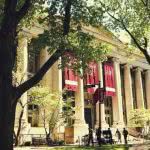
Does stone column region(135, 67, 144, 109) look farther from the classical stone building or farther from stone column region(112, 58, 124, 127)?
stone column region(112, 58, 124, 127)

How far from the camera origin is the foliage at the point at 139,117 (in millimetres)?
53338

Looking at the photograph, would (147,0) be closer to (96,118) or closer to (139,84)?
(96,118)

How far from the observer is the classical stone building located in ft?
150

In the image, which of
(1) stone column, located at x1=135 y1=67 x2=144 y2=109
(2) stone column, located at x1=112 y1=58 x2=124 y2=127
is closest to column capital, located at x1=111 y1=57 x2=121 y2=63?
(2) stone column, located at x1=112 y1=58 x2=124 y2=127

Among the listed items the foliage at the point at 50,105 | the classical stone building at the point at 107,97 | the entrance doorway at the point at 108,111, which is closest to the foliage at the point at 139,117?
the classical stone building at the point at 107,97

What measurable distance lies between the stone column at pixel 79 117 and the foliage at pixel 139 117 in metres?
8.88

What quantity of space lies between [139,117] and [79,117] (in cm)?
1028

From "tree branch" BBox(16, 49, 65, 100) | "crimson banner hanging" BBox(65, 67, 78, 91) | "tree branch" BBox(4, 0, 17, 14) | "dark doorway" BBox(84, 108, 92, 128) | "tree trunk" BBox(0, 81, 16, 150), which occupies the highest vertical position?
"crimson banner hanging" BBox(65, 67, 78, 91)

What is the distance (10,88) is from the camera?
13.4 meters

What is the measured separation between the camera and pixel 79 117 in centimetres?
4950

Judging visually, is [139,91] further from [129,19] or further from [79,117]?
[129,19]

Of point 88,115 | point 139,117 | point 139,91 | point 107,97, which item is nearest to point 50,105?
point 88,115

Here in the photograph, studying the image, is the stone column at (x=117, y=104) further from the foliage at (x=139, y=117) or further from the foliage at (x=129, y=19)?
the foliage at (x=129, y=19)

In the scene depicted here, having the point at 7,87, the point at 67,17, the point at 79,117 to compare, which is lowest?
the point at 7,87
